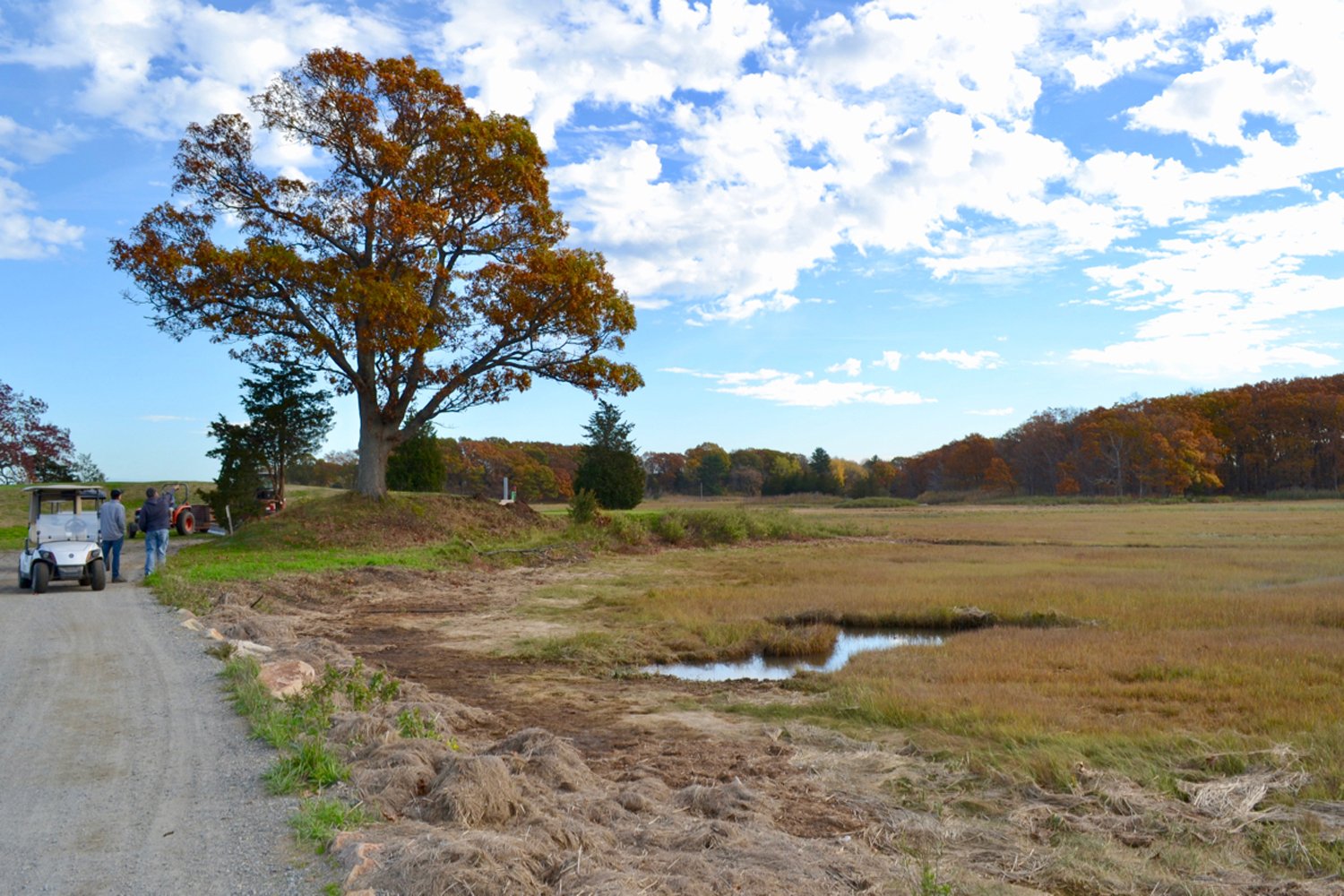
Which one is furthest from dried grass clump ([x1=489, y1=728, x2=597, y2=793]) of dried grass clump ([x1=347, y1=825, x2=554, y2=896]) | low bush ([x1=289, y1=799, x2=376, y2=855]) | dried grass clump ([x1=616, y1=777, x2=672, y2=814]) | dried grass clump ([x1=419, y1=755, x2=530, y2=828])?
dried grass clump ([x1=347, y1=825, x2=554, y2=896])

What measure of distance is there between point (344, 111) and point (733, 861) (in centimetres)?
2507

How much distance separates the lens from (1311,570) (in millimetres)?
21078

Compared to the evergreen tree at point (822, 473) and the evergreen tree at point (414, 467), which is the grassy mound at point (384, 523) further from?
the evergreen tree at point (822, 473)

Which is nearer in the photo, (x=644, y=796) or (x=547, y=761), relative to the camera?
(x=644, y=796)

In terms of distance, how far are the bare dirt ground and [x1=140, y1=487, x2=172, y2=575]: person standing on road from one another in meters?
12.1

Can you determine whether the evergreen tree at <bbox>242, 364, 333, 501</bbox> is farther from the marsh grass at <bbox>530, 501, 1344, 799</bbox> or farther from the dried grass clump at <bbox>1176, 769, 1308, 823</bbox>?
the dried grass clump at <bbox>1176, 769, 1308, 823</bbox>

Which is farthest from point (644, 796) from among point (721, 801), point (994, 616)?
point (994, 616)

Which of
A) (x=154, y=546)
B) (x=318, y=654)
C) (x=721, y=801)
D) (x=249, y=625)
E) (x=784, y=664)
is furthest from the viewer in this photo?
(x=154, y=546)

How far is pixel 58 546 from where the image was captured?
55.8 ft

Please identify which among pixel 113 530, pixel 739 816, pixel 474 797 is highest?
pixel 113 530

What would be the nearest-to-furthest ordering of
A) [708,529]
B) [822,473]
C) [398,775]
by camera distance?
1. [398,775]
2. [708,529]
3. [822,473]

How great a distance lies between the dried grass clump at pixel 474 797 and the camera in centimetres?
537

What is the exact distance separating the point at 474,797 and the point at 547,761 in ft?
3.91

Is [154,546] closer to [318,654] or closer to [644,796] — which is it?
[318,654]
